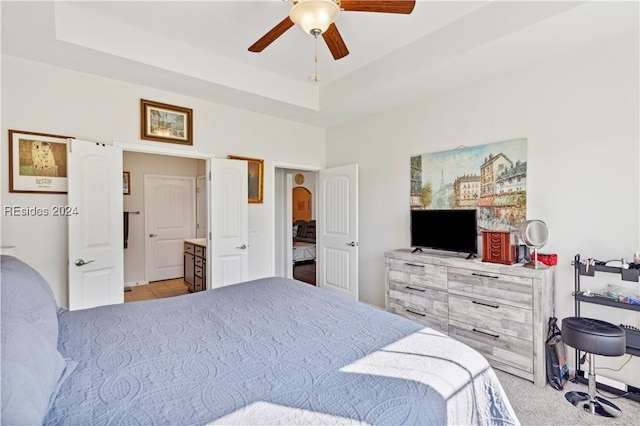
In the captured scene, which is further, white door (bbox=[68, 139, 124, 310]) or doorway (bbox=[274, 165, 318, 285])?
doorway (bbox=[274, 165, 318, 285])

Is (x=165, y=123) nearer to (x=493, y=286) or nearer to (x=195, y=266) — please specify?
(x=195, y=266)

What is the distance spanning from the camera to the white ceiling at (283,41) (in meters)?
2.27

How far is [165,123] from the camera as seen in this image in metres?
3.49

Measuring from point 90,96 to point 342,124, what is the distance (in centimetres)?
309

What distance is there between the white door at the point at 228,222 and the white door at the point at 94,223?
968 millimetres

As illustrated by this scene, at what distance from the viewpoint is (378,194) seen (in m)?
4.26

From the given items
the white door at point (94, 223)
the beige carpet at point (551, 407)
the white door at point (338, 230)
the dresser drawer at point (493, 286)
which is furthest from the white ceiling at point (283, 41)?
the beige carpet at point (551, 407)

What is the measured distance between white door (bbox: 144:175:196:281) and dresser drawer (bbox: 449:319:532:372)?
5.21 metres

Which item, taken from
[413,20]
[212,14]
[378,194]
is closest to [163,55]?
[212,14]

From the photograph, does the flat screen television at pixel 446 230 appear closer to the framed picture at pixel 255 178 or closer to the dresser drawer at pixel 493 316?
the dresser drawer at pixel 493 316

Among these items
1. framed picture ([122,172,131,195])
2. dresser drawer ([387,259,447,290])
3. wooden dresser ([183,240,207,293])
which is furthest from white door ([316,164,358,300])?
framed picture ([122,172,131,195])

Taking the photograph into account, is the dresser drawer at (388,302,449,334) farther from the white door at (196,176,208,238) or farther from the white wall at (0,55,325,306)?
the white door at (196,176,208,238)

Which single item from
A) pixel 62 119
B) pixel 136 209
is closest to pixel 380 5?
pixel 62 119

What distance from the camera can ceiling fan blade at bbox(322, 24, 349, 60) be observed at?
2078mm
